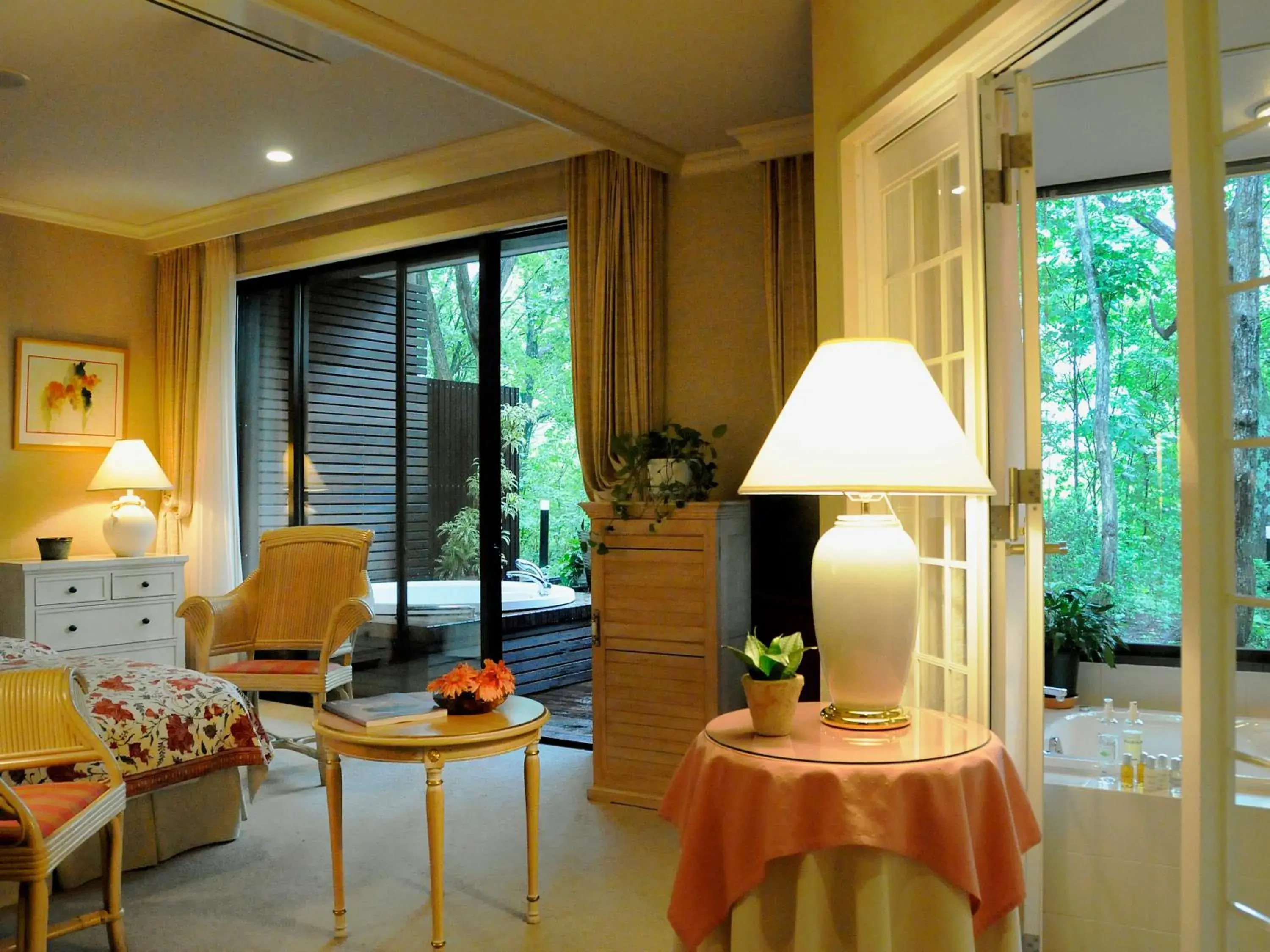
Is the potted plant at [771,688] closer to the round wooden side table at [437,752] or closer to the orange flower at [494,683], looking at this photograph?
the round wooden side table at [437,752]

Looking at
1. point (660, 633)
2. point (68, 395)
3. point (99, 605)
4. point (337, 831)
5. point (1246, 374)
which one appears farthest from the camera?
point (68, 395)

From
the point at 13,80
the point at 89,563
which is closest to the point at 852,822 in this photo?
the point at 13,80

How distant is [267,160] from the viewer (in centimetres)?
477

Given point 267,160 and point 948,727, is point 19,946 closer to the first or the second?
point 948,727

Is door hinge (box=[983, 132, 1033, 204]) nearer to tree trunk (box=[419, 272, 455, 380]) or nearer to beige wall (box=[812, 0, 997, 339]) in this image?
beige wall (box=[812, 0, 997, 339])

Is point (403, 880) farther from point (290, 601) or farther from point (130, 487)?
point (130, 487)

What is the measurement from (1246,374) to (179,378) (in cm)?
569

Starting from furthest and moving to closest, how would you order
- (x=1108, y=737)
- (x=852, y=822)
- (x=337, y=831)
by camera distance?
(x=1108, y=737)
(x=337, y=831)
(x=852, y=822)

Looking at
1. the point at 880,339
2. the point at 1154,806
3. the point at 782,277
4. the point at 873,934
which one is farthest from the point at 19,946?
the point at 782,277

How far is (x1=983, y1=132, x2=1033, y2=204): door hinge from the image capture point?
7.59 feet

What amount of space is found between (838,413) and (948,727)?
0.67m

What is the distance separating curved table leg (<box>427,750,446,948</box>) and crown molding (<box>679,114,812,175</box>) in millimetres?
2694

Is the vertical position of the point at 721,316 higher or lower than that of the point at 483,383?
higher

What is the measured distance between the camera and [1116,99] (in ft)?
10.9
